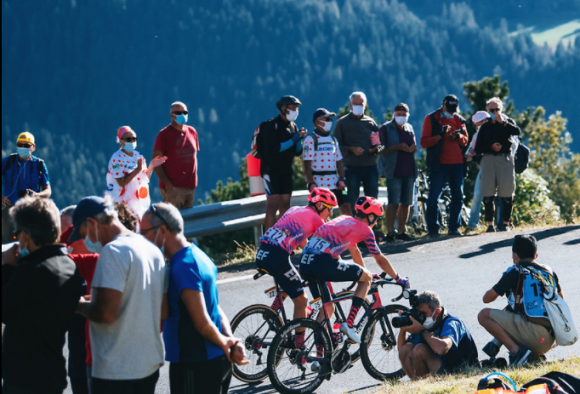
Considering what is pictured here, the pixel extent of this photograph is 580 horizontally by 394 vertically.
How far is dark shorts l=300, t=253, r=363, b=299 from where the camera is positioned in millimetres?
6324

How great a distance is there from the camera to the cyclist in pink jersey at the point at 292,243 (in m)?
6.33

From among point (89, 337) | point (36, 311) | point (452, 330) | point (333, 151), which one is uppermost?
point (333, 151)

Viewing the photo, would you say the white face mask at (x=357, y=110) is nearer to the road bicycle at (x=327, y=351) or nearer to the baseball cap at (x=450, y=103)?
the baseball cap at (x=450, y=103)

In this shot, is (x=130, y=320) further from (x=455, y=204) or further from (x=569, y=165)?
(x=569, y=165)

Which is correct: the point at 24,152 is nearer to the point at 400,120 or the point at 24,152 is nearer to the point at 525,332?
the point at 400,120

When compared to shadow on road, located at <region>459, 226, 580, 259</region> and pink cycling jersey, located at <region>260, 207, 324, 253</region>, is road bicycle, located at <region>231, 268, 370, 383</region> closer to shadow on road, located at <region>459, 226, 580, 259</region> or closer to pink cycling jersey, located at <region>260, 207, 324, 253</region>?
pink cycling jersey, located at <region>260, 207, 324, 253</region>

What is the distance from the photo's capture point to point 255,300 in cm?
856

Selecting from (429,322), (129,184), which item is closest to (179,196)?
(129,184)

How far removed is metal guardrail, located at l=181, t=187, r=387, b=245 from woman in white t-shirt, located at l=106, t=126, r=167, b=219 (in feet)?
4.20

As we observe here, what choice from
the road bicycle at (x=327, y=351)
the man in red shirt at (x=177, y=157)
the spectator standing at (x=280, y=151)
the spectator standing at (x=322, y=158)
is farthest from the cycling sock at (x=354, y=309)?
the man in red shirt at (x=177, y=157)

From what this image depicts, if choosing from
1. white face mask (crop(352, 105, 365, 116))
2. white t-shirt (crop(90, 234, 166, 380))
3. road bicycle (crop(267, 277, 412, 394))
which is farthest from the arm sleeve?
white face mask (crop(352, 105, 365, 116))

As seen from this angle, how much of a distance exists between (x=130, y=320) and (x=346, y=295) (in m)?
3.19

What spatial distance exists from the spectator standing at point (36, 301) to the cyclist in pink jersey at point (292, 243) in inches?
110

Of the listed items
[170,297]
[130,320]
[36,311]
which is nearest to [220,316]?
[170,297]
